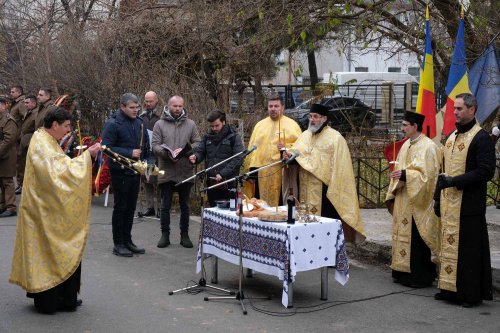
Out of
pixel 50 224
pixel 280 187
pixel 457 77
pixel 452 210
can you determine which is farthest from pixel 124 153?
pixel 457 77

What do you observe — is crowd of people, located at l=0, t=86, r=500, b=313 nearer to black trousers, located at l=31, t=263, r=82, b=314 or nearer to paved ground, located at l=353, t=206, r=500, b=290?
black trousers, located at l=31, t=263, r=82, b=314

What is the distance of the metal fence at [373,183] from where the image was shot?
13.1 m

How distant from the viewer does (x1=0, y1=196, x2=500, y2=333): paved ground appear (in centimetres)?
670

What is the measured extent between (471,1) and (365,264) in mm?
4284

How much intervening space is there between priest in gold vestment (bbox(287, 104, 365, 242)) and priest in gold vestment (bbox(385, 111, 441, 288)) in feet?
2.20

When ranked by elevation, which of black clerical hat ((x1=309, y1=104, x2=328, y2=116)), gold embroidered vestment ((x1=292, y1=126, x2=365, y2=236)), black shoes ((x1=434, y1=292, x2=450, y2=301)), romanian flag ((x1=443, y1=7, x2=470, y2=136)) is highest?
romanian flag ((x1=443, y1=7, x2=470, y2=136))

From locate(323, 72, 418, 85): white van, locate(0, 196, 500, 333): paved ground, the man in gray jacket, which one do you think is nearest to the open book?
the man in gray jacket

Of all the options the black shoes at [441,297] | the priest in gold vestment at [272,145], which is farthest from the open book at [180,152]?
the black shoes at [441,297]

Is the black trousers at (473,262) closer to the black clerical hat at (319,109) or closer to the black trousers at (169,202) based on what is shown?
the black clerical hat at (319,109)

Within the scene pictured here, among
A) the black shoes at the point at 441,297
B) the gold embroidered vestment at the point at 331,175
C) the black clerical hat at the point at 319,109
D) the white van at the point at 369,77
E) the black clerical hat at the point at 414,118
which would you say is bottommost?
the black shoes at the point at 441,297

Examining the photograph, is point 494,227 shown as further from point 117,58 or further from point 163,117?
point 117,58

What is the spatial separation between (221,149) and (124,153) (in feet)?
3.86

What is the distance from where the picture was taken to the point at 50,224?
22.5 ft

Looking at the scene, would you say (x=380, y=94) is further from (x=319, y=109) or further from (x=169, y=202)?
(x=319, y=109)
